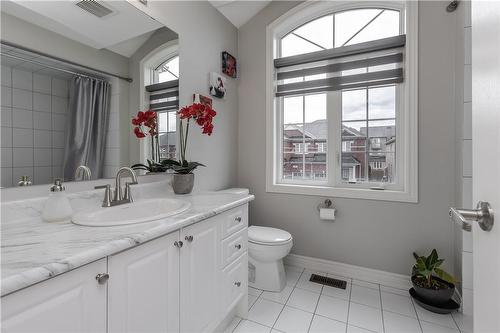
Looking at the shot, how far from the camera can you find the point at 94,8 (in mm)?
1218

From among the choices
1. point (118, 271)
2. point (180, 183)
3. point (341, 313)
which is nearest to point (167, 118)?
point (180, 183)

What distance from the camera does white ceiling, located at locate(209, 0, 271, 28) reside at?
2158 millimetres

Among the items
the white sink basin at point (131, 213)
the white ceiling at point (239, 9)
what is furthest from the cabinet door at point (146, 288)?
the white ceiling at point (239, 9)

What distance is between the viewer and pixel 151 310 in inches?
35.4

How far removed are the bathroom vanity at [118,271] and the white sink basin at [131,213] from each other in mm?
36

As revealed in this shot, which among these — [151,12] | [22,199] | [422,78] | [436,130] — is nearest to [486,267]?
[22,199]

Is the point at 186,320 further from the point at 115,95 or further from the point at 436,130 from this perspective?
the point at 436,130

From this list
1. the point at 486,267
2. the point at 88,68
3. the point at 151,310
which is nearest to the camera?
the point at 486,267

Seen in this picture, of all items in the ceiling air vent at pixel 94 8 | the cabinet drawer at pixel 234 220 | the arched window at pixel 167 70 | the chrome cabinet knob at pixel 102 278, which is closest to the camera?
Answer: the chrome cabinet knob at pixel 102 278

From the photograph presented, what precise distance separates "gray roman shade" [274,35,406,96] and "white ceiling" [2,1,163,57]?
127cm

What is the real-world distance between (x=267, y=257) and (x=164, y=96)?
143 cm

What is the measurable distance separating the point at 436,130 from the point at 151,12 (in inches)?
87.7

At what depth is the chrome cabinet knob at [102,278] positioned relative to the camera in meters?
0.72

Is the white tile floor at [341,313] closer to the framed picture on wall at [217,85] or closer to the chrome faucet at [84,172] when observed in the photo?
the chrome faucet at [84,172]
